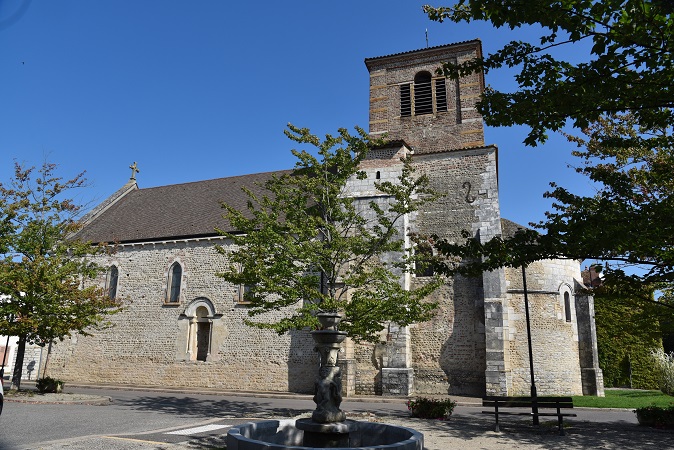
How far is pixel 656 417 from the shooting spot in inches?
426

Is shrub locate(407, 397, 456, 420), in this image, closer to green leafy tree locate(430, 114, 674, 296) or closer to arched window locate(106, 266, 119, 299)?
green leafy tree locate(430, 114, 674, 296)

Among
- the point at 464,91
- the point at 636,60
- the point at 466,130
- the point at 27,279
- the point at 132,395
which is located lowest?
the point at 132,395

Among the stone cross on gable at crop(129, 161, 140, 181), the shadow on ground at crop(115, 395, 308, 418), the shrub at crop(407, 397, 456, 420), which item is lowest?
the shadow on ground at crop(115, 395, 308, 418)

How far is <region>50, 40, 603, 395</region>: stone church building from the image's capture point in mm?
18188

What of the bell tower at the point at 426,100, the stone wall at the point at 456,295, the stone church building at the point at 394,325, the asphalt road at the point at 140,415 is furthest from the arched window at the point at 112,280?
the stone wall at the point at 456,295

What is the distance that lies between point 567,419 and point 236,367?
13.5 m

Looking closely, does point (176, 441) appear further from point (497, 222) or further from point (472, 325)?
point (497, 222)

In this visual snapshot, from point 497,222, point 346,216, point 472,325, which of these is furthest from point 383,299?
point 497,222

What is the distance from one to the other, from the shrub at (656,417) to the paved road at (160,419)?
0.35m

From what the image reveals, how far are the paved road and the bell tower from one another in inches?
443

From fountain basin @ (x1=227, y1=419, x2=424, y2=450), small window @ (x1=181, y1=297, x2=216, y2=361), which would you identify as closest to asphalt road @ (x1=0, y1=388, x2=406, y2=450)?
fountain basin @ (x1=227, y1=419, x2=424, y2=450)

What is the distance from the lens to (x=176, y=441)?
8.54 metres

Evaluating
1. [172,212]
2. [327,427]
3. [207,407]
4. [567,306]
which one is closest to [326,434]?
[327,427]

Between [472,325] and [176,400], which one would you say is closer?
[176,400]
